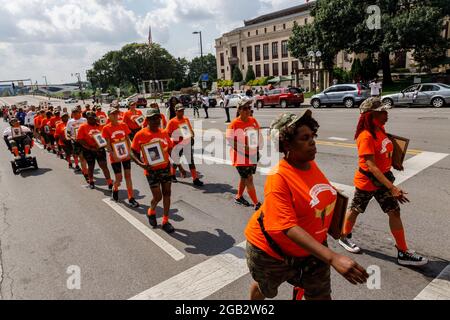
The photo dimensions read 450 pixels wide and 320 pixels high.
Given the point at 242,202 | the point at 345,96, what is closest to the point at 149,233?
the point at 242,202

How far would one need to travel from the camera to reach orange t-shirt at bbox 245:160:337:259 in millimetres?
2193

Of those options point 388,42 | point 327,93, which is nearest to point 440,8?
point 388,42

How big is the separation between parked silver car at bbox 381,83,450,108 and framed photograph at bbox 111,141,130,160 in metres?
16.6

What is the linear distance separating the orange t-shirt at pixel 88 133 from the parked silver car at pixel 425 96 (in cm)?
1662

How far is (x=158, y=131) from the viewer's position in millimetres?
5379

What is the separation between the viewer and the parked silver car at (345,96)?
22422 millimetres

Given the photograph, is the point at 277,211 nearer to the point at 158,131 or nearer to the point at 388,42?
the point at 158,131

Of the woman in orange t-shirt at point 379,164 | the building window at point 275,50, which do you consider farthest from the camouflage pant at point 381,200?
the building window at point 275,50

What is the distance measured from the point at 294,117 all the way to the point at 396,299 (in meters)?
2.30

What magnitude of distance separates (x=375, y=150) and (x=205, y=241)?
101 inches

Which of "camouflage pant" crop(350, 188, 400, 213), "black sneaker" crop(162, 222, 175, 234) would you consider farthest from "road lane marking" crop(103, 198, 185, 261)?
"camouflage pant" crop(350, 188, 400, 213)

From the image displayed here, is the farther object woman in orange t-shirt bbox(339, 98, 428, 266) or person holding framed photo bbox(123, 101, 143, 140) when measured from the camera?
person holding framed photo bbox(123, 101, 143, 140)

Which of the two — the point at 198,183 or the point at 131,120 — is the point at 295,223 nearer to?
the point at 198,183

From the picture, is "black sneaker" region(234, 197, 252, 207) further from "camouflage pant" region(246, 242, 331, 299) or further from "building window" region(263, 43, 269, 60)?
"building window" region(263, 43, 269, 60)
